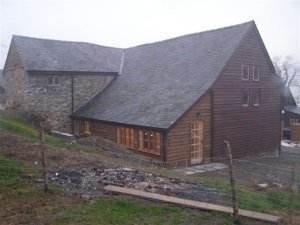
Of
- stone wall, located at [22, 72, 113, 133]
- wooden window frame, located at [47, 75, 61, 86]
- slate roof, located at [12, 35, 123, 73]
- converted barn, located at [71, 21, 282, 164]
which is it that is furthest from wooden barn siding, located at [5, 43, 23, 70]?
converted barn, located at [71, 21, 282, 164]

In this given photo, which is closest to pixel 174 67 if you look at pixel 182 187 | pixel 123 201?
pixel 182 187

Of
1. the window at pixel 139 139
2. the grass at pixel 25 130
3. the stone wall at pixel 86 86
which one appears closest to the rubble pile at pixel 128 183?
the grass at pixel 25 130

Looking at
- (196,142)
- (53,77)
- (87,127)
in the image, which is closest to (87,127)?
(87,127)

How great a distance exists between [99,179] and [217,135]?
1274cm

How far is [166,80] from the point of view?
24.2m

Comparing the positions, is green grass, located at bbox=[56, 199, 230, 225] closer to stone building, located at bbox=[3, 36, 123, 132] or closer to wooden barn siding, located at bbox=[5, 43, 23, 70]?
stone building, located at bbox=[3, 36, 123, 132]

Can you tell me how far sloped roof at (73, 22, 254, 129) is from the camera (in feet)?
69.2

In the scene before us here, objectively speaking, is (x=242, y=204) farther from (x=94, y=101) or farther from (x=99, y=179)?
(x=94, y=101)

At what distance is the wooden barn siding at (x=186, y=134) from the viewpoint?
19.6m

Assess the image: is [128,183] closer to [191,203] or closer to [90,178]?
[90,178]

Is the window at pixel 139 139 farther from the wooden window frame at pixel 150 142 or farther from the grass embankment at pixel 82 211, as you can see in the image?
the grass embankment at pixel 82 211

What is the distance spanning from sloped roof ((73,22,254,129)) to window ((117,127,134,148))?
2.05 feet

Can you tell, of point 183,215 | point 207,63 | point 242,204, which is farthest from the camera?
point 207,63

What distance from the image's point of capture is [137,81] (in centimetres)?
2680
